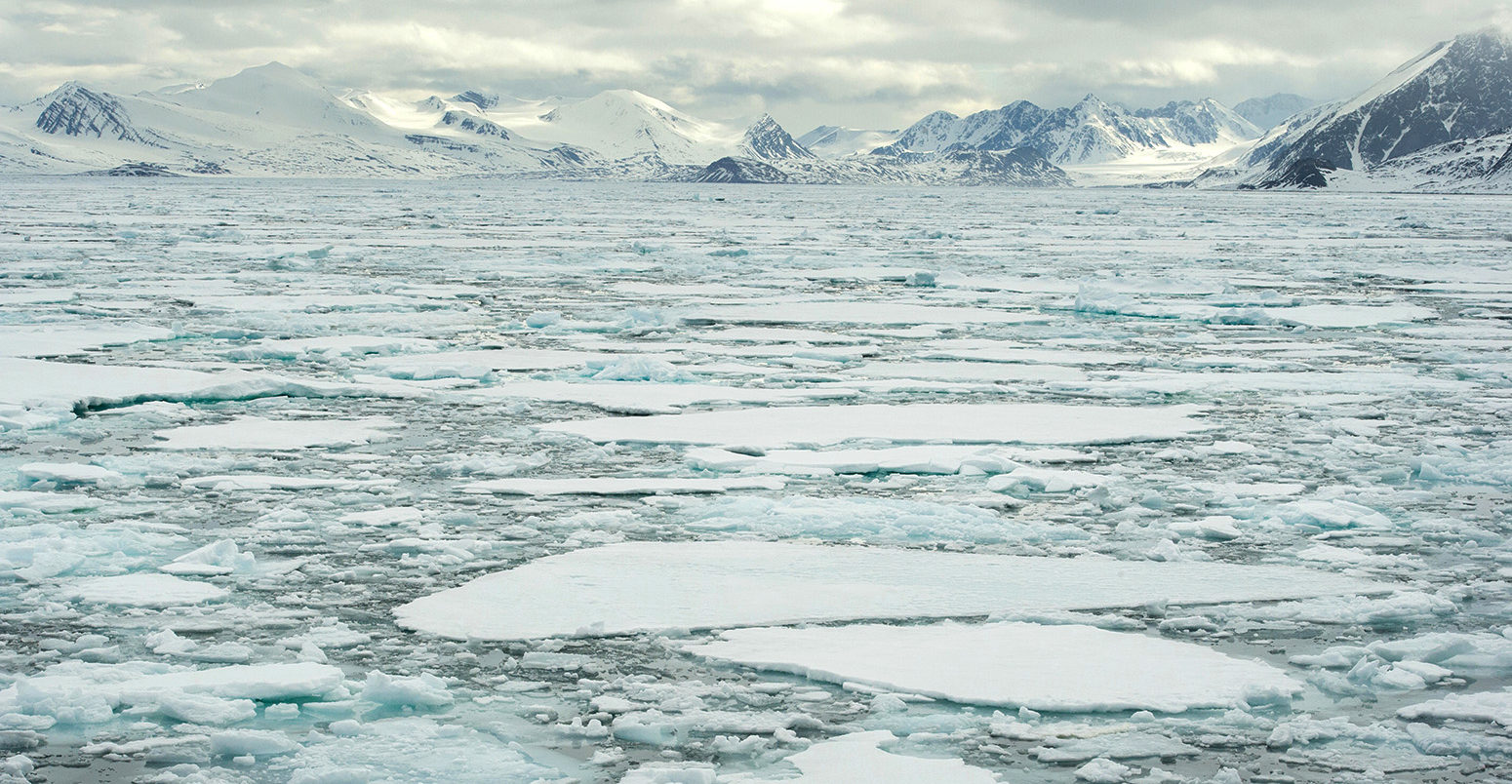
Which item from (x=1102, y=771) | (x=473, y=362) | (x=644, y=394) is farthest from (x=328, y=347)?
(x=1102, y=771)

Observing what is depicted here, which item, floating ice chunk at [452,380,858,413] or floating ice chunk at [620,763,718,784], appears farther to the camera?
floating ice chunk at [452,380,858,413]

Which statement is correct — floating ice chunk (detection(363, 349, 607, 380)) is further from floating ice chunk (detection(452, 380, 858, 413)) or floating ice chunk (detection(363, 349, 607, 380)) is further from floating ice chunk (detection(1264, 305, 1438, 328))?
floating ice chunk (detection(1264, 305, 1438, 328))

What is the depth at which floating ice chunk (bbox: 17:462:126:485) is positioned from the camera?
18.1ft

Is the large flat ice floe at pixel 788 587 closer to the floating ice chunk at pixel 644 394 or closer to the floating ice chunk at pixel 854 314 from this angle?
the floating ice chunk at pixel 644 394

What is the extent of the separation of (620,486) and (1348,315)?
970 cm

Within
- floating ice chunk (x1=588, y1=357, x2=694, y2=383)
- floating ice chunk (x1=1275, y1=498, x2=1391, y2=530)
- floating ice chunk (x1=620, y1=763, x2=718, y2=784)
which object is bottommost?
floating ice chunk (x1=620, y1=763, x2=718, y2=784)

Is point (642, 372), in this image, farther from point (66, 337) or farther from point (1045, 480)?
point (66, 337)

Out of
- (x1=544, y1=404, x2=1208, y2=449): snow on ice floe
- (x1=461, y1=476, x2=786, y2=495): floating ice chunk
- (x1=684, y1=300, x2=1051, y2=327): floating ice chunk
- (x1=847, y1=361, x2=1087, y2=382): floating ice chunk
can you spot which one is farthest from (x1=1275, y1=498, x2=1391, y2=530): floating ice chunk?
(x1=684, y1=300, x2=1051, y2=327): floating ice chunk

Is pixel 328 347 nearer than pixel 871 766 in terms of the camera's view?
No

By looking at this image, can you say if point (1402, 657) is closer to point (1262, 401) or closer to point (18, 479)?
point (1262, 401)

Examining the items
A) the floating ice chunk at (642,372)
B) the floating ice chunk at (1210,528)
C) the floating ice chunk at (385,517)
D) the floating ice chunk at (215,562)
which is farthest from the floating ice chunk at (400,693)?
the floating ice chunk at (642,372)

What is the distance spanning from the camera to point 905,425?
6914 mm

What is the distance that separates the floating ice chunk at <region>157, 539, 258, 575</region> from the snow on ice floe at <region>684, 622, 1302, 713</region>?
5.52ft

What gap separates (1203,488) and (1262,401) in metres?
2.49
